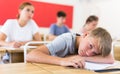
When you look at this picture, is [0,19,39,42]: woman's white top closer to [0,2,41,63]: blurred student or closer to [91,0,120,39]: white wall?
[0,2,41,63]: blurred student

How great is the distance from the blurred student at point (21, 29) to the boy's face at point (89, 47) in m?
1.44

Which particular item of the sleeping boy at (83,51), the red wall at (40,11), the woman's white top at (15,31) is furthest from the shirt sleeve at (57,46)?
the red wall at (40,11)

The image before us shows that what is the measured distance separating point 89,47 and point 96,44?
0.05 m

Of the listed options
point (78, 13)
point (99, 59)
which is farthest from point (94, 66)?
point (78, 13)

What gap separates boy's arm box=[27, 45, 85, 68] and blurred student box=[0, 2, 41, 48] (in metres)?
1.28

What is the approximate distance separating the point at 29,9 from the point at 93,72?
191 centimetres

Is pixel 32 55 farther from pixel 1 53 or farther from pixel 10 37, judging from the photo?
pixel 10 37

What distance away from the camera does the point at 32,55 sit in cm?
117

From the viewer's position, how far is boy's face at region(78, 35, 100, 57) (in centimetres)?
109

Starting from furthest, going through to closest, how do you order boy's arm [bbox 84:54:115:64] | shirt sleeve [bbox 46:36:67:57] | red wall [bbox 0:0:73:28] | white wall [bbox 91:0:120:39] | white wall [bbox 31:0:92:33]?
white wall [bbox 31:0:92:33] → red wall [bbox 0:0:73:28] → white wall [bbox 91:0:120:39] → shirt sleeve [bbox 46:36:67:57] → boy's arm [bbox 84:54:115:64]

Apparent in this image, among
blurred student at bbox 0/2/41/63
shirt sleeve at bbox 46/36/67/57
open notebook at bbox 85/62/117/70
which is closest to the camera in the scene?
open notebook at bbox 85/62/117/70

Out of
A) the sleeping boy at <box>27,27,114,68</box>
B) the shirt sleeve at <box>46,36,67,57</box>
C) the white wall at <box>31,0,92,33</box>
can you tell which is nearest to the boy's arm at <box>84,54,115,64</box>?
the sleeping boy at <box>27,27,114,68</box>

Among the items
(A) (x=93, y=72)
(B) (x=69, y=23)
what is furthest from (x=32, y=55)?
(B) (x=69, y=23)

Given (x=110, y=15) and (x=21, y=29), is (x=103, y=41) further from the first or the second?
(x=110, y=15)
